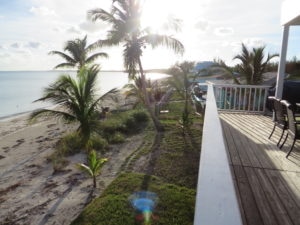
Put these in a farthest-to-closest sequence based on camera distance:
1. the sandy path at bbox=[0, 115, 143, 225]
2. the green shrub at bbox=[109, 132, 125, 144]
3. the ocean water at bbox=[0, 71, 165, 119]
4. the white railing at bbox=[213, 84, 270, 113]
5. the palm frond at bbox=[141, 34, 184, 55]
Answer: the ocean water at bbox=[0, 71, 165, 119] → the palm frond at bbox=[141, 34, 184, 55] → the green shrub at bbox=[109, 132, 125, 144] → the white railing at bbox=[213, 84, 270, 113] → the sandy path at bbox=[0, 115, 143, 225]

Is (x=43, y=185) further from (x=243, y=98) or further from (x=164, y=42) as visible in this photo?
(x=164, y=42)

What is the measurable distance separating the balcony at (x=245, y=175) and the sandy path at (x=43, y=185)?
3.17 metres

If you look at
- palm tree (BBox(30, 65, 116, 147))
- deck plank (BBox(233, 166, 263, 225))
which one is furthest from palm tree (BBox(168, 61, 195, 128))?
deck plank (BBox(233, 166, 263, 225))

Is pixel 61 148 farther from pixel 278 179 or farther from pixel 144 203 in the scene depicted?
pixel 278 179

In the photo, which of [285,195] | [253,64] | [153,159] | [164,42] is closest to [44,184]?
[153,159]

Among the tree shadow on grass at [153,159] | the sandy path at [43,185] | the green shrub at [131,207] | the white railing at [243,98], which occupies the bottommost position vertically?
the sandy path at [43,185]

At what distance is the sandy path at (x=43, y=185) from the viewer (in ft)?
14.8

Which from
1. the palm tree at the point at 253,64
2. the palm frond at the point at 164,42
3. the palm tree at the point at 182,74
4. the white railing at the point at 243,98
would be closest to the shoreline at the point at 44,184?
the palm tree at the point at 182,74

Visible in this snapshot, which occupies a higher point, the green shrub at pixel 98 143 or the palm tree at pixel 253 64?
the palm tree at pixel 253 64

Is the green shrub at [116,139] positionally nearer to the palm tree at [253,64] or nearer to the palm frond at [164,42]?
the palm frond at [164,42]

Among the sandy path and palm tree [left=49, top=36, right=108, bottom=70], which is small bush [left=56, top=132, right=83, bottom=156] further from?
palm tree [left=49, top=36, right=108, bottom=70]

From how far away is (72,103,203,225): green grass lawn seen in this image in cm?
375

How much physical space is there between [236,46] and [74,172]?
6290 mm

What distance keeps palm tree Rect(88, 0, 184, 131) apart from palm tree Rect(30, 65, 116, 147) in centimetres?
329
